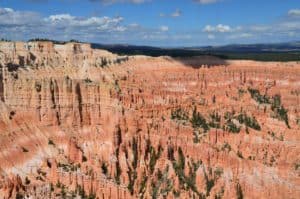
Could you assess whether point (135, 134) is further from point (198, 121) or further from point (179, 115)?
point (198, 121)

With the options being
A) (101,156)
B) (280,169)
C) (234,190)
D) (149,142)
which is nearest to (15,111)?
(101,156)

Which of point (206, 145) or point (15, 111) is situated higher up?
point (15, 111)

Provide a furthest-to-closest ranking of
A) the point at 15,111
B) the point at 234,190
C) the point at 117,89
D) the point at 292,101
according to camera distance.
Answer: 1. the point at 292,101
2. the point at 117,89
3. the point at 15,111
4. the point at 234,190

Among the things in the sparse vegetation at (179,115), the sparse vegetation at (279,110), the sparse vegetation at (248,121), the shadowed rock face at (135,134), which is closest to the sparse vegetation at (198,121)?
the shadowed rock face at (135,134)

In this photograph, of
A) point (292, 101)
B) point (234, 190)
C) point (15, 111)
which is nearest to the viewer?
point (234, 190)

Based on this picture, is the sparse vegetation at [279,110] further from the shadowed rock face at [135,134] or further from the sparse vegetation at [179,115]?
the sparse vegetation at [179,115]

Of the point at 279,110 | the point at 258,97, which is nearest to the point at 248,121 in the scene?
the point at 279,110

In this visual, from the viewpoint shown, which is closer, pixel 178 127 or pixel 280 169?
pixel 280 169

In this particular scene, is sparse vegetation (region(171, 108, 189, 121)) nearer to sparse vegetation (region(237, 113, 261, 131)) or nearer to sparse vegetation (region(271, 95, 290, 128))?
sparse vegetation (region(237, 113, 261, 131))

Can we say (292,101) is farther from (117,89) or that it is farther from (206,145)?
(117,89)
